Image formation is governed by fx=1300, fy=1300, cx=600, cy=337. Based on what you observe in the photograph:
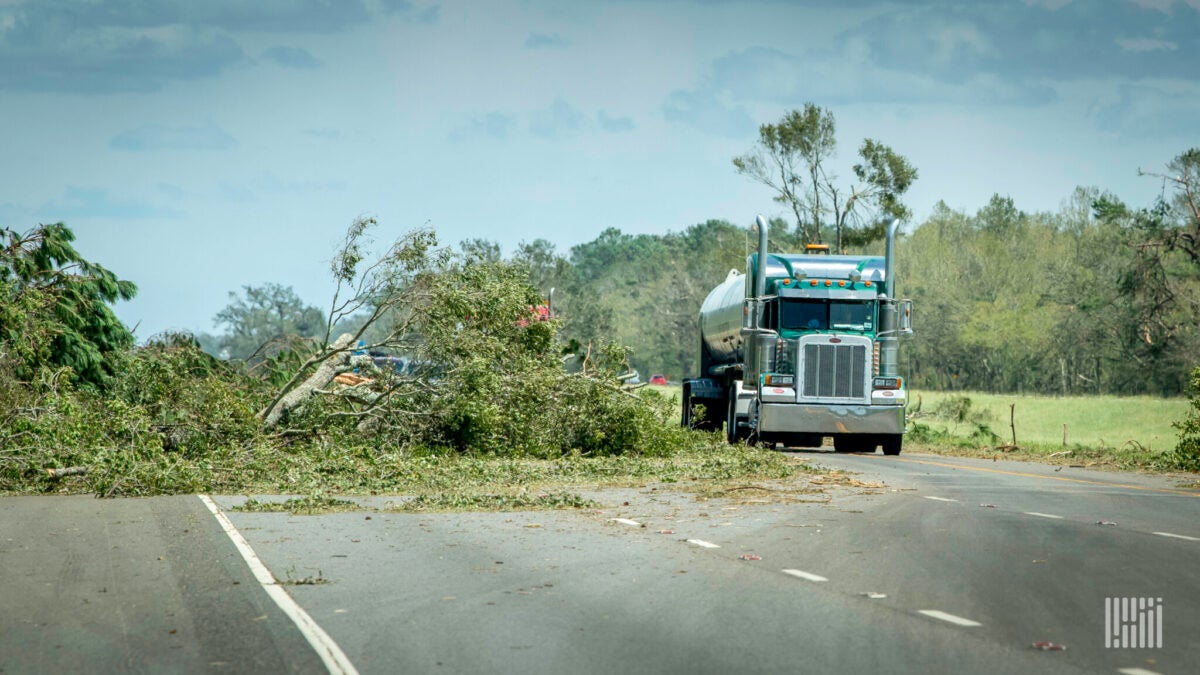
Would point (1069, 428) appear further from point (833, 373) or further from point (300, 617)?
point (300, 617)

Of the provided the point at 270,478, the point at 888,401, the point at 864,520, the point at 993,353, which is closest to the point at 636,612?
the point at 864,520

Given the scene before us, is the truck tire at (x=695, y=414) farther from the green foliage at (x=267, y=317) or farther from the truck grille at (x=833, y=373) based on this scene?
the green foliage at (x=267, y=317)

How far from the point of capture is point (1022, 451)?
30.5 metres

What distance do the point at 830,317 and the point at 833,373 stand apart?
1250 mm

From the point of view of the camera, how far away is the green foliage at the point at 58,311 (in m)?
22.7

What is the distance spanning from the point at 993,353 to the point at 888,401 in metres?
67.6

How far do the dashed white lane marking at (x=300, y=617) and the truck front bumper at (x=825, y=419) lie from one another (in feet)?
51.8

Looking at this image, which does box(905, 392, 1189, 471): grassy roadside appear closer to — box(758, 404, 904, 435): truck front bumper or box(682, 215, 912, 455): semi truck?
box(758, 404, 904, 435): truck front bumper

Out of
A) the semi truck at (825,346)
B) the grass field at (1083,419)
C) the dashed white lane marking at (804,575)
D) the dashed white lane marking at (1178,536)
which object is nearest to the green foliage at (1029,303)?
the grass field at (1083,419)

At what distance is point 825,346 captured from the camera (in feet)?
88.8

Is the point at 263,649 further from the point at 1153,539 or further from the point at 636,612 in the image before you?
the point at 1153,539

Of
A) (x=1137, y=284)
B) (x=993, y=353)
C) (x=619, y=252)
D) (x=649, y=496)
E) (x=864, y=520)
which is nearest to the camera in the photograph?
(x=864, y=520)

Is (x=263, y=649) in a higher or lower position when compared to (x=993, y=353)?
lower

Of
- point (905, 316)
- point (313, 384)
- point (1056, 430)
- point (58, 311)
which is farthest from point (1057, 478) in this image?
point (1056, 430)
